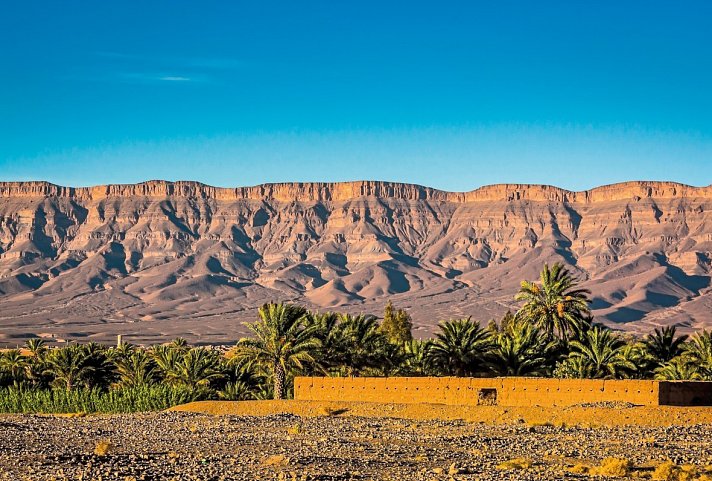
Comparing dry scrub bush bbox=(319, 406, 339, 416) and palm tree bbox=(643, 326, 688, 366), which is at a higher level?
palm tree bbox=(643, 326, 688, 366)

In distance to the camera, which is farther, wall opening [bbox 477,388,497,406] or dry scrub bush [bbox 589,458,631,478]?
wall opening [bbox 477,388,497,406]

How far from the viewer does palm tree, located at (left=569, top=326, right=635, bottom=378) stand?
45.3 meters

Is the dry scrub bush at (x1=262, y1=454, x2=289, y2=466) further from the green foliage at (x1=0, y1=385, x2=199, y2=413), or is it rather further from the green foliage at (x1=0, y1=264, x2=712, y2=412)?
the green foliage at (x1=0, y1=385, x2=199, y2=413)

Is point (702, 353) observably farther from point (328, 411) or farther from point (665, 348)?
point (328, 411)

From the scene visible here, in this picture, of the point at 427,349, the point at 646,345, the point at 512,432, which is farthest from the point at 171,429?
the point at 646,345

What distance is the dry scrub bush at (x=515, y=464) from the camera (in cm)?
2344

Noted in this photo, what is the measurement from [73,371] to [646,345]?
101 feet

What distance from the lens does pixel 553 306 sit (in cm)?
5166

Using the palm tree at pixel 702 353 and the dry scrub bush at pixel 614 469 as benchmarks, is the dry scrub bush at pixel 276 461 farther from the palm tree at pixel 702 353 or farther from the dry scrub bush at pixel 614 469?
the palm tree at pixel 702 353

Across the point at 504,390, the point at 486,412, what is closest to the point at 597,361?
the point at 504,390

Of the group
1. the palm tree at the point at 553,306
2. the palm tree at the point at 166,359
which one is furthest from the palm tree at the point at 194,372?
the palm tree at the point at 553,306

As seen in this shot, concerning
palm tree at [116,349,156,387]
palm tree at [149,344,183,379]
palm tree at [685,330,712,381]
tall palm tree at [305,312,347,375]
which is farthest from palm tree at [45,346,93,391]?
palm tree at [685,330,712,381]

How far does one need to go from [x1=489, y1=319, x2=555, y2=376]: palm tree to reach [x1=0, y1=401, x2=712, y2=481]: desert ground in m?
10.6

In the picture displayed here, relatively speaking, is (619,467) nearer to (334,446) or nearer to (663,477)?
(663,477)
